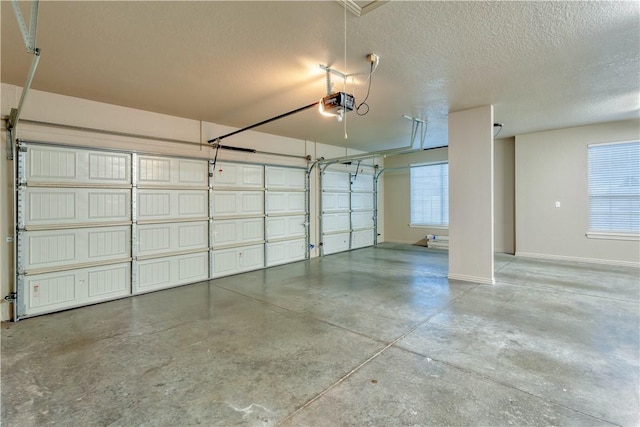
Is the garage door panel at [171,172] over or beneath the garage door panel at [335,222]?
over

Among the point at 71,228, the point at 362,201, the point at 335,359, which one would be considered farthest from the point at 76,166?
the point at 362,201

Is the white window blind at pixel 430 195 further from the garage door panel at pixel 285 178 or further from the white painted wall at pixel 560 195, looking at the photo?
the garage door panel at pixel 285 178

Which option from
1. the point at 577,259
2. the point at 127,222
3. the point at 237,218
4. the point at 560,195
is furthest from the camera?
the point at 560,195

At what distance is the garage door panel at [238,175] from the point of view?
513 cm

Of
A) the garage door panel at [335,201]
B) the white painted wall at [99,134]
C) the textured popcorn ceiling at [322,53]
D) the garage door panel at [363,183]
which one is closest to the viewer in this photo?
the textured popcorn ceiling at [322,53]

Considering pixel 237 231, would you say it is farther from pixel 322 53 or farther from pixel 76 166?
pixel 322 53

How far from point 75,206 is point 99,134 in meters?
0.98

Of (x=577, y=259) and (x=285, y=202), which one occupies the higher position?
(x=285, y=202)

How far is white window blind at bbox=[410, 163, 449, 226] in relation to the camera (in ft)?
26.2

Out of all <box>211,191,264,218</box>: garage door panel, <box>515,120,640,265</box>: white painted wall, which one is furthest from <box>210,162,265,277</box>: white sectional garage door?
<box>515,120,640,265</box>: white painted wall

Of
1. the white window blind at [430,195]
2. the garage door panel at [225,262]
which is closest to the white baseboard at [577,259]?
the white window blind at [430,195]

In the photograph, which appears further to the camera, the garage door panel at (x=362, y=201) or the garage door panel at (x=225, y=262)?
the garage door panel at (x=362, y=201)

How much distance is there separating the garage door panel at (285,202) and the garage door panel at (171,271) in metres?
1.56

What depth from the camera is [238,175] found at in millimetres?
5395
